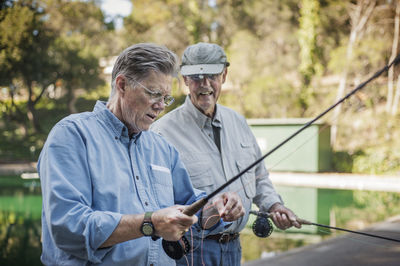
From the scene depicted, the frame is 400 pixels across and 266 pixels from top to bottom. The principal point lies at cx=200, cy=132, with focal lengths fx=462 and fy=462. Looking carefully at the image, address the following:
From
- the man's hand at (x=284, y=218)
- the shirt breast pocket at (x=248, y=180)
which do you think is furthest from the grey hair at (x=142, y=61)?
the man's hand at (x=284, y=218)

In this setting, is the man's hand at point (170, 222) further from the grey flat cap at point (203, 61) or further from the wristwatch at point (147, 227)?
the grey flat cap at point (203, 61)

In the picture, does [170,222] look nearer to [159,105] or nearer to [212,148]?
[159,105]

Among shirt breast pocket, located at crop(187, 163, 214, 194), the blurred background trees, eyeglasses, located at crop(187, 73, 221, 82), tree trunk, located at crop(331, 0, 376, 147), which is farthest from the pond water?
tree trunk, located at crop(331, 0, 376, 147)

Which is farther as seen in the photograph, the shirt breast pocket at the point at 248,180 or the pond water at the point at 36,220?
the pond water at the point at 36,220

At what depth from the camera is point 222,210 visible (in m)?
1.81

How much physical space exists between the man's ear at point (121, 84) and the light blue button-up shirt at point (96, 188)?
0.08 m

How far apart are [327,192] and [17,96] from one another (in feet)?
40.4

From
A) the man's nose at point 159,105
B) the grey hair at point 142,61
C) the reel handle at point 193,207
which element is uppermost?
the grey hair at point 142,61

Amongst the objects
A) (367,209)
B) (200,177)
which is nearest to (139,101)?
(200,177)

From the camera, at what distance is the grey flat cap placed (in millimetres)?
2270

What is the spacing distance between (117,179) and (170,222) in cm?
23

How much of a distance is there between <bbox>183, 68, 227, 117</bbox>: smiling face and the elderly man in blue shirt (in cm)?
64

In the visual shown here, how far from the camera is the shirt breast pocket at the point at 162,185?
5.16 feet

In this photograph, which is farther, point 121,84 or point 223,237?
point 223,237
